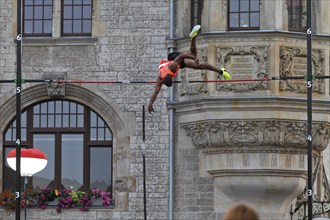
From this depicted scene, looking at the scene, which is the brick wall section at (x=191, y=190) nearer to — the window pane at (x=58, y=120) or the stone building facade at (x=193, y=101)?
the stone building facade at (x=193, y=101)

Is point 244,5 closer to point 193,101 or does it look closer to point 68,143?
point 193,101

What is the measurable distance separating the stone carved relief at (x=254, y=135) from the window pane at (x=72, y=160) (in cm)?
254

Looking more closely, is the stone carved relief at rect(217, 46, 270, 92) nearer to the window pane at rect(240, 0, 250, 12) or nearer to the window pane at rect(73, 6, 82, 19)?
the window pane at rect(240, 0, 250, 12)

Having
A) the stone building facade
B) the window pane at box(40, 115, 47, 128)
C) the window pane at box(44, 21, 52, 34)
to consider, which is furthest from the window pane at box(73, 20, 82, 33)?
the window pane at box(40, 115, 47, 128)

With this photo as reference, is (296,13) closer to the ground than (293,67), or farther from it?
farther from it

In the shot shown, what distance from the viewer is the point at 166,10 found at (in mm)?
22734

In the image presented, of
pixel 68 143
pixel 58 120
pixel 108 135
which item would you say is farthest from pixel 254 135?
pixel 58 120

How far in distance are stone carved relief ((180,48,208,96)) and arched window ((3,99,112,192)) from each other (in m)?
1.84

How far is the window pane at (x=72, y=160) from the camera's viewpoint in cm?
2291

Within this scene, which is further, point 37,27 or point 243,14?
point 37,27

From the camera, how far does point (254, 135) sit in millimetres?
21609

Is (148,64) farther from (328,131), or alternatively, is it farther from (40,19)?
(328,131)

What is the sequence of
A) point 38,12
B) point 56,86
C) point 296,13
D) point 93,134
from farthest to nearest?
point 38,12 < point 93,134 < point 56,86 < point 296,13

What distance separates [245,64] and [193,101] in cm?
128
